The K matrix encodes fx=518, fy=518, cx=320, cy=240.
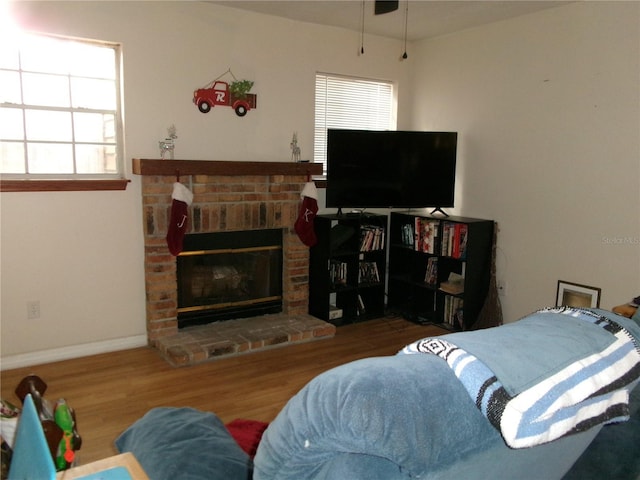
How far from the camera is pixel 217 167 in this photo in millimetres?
3912

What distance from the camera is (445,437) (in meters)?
0.74

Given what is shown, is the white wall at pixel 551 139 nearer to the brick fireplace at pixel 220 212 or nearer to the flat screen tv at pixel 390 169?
the flat screen tv at pixel 390 169

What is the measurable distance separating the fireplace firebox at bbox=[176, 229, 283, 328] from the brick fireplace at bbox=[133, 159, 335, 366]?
10 centimetres

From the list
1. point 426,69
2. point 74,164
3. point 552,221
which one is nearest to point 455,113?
point 426,69

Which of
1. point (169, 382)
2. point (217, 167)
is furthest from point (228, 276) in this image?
point (169, 382)

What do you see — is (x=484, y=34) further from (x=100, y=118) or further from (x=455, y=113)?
(x=100, y=118)

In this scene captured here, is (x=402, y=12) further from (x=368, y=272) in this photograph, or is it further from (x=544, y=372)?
(x=544, y=372)

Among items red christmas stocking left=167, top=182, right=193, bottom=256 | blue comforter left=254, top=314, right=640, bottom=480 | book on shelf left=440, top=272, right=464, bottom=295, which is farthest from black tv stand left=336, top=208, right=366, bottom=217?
blue comforter left=254, top=314, right=640, bottom=480

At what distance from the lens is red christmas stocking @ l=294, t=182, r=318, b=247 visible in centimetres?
433

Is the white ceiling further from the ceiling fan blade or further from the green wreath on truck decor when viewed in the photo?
the green wreath on truck decor

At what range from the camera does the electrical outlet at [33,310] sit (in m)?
3.53

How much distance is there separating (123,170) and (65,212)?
0.50m

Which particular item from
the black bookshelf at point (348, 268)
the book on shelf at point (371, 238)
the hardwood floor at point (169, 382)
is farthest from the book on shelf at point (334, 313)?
the book on shelf at point (371, 238)

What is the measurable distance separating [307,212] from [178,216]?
43.2 inches
